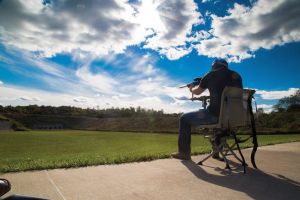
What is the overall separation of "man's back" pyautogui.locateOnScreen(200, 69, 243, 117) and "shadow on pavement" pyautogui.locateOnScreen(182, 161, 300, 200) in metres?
0.92

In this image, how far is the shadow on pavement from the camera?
2.89 m

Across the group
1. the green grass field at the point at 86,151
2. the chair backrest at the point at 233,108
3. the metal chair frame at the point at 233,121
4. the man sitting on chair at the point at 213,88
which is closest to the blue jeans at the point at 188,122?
the man sitting on chair at the point at 213,88

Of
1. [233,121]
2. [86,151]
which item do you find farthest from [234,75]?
[86,151]

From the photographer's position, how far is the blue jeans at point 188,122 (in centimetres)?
452

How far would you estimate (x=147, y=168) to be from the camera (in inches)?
159

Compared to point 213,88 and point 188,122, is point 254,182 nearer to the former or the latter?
point 213,88

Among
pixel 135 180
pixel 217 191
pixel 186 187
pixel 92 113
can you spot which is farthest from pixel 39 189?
pixel 92 113

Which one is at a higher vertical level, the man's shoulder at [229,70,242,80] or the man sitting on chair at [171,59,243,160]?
the man's shoulder at [229,70,242,80]

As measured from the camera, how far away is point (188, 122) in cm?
480

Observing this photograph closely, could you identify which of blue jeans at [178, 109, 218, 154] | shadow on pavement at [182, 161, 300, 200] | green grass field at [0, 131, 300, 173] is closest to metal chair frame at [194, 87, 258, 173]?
blue jeans at [178, 109, 218, 154]

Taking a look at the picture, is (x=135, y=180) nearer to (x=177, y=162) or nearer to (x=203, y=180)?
(x=203, y=180)

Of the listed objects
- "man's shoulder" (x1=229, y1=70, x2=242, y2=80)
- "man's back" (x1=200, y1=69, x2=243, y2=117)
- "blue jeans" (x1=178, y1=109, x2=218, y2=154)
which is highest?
"man's shoulder" (x1=229, y1=70, x2=242, y2=80)

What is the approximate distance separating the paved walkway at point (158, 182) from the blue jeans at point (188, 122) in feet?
1.83

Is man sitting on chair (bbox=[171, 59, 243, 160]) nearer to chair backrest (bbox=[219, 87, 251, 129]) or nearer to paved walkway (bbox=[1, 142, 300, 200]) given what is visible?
chair backrest (bbox=[219, 87, 251, 129])
